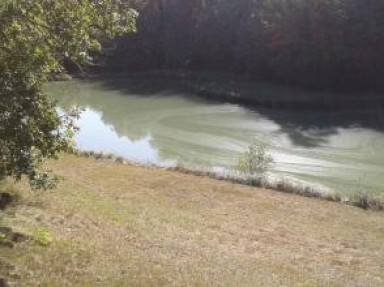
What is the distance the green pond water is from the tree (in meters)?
18.5

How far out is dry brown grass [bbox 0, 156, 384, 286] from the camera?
9.34 m

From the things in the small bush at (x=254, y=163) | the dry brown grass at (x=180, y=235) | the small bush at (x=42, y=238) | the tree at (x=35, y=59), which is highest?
the tree at (x=35, y=59)

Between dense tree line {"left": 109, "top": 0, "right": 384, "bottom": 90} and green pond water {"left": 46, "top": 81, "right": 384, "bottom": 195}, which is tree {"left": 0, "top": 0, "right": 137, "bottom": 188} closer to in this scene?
green pond water {"left": 46, "top": 81, "right": 384, "bottom": 195}

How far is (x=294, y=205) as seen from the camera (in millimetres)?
21719

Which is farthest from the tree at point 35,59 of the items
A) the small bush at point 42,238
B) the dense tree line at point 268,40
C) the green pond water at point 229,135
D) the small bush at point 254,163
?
the dense tree line at point 268,40

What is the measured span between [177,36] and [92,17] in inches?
2551

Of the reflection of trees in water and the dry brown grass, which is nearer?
the dry brown grass

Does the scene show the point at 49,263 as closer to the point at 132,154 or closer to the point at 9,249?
the point at 9,249

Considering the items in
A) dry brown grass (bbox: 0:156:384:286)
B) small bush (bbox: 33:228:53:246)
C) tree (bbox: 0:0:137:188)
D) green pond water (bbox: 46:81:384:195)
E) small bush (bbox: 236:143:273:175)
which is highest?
tree (bbox: 0:0:137:188)

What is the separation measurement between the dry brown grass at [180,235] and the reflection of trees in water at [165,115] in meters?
14.2

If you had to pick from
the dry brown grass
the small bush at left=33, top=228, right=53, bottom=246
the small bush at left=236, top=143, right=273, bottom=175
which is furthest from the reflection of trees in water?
the small bush at left=33, top=228, right=53, bottom=246

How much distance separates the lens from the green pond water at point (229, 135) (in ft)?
109

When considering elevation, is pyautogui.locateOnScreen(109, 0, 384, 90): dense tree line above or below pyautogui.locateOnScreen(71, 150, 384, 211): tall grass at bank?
above

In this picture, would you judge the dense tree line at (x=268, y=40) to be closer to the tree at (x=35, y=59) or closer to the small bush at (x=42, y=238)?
the small bush at (x=42, y=238)
